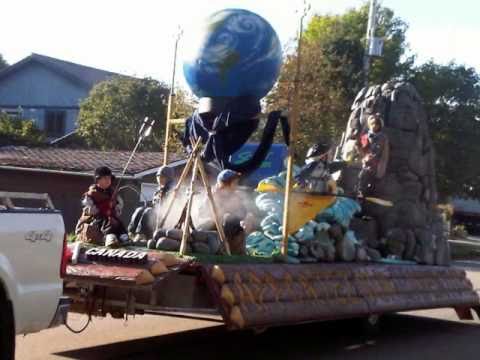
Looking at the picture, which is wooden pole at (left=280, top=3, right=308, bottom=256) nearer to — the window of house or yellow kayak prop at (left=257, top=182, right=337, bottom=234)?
yellow kayak prop at (left=257, top=182, right=337, bottom=234)

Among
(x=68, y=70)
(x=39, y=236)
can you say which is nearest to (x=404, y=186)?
(x=39, y=236)

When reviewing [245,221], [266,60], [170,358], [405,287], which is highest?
[266,60]

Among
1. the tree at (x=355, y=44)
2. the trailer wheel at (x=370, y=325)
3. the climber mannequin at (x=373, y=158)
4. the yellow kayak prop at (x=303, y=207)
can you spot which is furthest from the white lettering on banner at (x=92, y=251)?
the tree at (x=355, y=44)

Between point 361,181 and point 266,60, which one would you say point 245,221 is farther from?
point 361,181

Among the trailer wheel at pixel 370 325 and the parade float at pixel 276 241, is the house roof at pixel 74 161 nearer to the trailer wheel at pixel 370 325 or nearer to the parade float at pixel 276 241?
the parade float at pixel 276 241

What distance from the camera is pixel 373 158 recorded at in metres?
11.7

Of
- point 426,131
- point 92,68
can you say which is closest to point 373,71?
point 92,68

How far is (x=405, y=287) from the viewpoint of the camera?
10.2 m

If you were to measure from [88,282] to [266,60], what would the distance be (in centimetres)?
331

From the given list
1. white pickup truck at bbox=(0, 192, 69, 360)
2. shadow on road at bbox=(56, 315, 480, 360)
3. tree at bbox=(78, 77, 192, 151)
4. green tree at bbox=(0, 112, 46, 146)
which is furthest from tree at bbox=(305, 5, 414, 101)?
white pickup truck at bbox=(0, 192, 69, 360)

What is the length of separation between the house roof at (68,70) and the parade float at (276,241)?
105ft

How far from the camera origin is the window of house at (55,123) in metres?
44.4

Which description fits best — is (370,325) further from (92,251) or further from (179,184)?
(92,251)

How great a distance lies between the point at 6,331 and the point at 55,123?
39.7 meters
